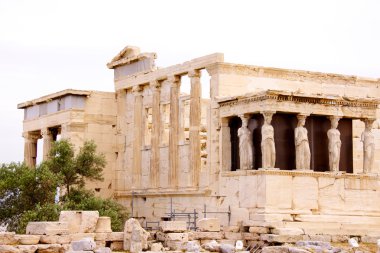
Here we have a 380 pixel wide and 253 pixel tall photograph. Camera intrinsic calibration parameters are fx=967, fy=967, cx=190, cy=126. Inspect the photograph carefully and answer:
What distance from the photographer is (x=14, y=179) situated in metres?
28.7

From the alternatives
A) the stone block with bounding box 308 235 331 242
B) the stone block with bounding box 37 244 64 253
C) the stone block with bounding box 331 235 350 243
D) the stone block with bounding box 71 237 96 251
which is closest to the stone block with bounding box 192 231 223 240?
the stone block with bounding box 308 235 331 242

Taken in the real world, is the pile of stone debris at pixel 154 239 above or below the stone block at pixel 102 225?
below

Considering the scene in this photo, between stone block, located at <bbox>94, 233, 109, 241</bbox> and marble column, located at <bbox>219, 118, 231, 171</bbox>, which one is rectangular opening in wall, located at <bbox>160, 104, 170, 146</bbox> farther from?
stone block, located at <bbox>94, 233, 109, 241</bbox>

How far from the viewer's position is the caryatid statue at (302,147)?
83.3ft

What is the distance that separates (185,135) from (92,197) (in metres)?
3.69

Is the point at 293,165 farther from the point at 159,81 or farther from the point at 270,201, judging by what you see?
the point at 159,81

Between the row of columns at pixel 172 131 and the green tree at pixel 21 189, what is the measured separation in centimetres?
314

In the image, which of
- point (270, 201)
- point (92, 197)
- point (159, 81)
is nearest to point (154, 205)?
point (92, 197)

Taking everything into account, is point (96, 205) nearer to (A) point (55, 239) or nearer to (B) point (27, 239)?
(A) point (55, 239)

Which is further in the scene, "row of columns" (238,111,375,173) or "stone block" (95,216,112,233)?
"row of columns" (238,111,375,173)

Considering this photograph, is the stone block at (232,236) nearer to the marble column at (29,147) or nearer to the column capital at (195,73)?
the column capital at (195,73)

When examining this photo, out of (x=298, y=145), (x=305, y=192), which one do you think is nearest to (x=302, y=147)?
(x=298, y=145)

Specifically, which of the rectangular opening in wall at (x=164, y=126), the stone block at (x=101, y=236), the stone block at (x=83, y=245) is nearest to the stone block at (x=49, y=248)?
the stone block at (x=83, y=245)

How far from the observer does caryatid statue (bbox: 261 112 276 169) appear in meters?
24.8
